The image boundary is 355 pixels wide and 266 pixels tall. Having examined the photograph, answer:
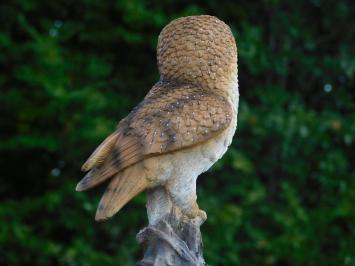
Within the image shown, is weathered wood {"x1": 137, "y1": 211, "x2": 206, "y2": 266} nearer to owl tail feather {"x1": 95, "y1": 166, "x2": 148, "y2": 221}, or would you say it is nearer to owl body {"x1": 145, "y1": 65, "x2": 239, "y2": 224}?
owl body {"x1": 145, "y1": 65, "x2": 239, "y2": 224}

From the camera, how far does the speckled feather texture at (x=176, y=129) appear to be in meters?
2.57

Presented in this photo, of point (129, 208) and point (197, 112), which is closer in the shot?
point (197, 112)

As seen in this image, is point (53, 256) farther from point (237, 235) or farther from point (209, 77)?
point (209, 77)

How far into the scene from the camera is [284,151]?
505 centimetres

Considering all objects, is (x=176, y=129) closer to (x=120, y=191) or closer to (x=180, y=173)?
(x=180, y=173)

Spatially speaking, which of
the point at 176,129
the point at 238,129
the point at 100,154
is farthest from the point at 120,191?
the point at 238,129

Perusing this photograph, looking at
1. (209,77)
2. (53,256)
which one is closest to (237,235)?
(53,256)

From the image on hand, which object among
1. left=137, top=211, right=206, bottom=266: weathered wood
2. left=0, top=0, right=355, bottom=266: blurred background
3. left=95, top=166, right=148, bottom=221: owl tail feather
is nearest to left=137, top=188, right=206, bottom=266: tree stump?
left=137, top=211, right=206, bottom=266: weathered wood

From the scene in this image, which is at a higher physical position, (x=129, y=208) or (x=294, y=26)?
(x=294, y=26)

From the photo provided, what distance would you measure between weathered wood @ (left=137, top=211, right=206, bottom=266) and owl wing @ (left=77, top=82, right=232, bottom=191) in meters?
0.23

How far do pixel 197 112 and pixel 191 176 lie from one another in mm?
203

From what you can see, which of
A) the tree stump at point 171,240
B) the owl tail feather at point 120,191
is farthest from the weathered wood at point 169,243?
the owl tail feather at point 120,191

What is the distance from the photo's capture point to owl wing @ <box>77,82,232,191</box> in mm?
2570

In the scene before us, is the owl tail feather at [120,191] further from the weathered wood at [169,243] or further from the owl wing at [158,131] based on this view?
the weathered wood at [169,243]
